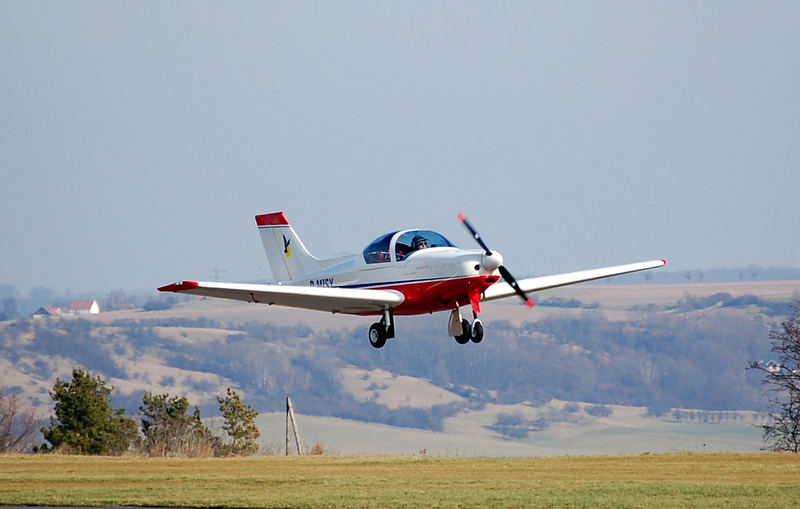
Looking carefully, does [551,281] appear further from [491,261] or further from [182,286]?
[182,286]

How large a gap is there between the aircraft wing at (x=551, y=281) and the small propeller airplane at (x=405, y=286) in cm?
4

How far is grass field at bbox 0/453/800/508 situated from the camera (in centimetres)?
2591

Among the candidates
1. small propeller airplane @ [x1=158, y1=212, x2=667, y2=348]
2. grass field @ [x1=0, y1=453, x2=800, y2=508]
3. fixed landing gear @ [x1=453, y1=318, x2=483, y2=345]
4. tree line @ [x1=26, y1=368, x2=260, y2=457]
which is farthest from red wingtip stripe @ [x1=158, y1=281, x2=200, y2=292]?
tree line @ [x1=26, y1=368, x2=260, y2=457]

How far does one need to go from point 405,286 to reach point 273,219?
10868 millimetres

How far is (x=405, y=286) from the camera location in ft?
111

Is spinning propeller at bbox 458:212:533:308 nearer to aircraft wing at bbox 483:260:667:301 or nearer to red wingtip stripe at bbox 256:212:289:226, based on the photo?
aircraft wing at bbox 483:260:667:301

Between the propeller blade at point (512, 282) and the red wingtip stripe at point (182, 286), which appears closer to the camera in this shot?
the red wingtip stripe at point (182, 286)

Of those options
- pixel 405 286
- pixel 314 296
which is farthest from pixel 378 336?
pixel 314 296

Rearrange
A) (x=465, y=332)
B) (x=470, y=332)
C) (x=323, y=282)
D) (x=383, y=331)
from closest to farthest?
(x=470, y=332)
(x=465, y=332)
(x=383, y=331)
(x=323, y=282)

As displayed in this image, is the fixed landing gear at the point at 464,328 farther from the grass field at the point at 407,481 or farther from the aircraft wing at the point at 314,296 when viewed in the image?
the grass field at the point at 407,481

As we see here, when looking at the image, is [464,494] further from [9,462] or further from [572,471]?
[9,462]

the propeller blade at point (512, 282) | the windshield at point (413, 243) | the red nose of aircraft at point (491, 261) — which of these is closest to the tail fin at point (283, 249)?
the windshield at point (413, 243)

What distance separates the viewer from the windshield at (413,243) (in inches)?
1342

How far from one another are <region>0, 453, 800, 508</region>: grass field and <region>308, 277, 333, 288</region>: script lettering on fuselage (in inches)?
225
